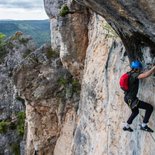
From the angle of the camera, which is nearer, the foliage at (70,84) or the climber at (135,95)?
the climber at (135,95)

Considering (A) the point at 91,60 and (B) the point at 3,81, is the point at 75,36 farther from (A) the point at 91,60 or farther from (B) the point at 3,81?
(B) the point at 3,81

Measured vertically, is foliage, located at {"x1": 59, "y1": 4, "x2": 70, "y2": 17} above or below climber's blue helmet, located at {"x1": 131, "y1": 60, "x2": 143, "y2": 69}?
above

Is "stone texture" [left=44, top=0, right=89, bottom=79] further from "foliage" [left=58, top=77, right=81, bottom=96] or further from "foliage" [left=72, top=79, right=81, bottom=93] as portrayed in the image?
"foliage" [left=58, top=77, right=81, bottom=96]

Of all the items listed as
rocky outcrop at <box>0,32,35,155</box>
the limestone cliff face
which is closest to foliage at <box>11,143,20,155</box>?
rocky outcrop at <box>0,32,35,155</box>

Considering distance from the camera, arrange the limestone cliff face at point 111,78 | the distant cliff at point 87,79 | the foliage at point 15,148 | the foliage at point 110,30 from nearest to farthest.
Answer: the limestone cliff face at point 111,78
the distant cliff at point 87,79
the foliage at point 110,30
the foliage at point 15,148

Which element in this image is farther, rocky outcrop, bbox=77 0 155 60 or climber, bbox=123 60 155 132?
climber, bbox=123 60 155 132

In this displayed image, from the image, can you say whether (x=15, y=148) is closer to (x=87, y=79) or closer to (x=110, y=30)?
(x=87, y=79)

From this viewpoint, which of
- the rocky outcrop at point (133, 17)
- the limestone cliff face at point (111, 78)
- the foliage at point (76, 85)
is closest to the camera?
→ the rocky outcrop at point (133, 17)

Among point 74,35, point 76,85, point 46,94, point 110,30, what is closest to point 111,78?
point 110,30

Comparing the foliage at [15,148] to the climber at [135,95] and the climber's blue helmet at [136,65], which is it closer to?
the climber at [135,95]

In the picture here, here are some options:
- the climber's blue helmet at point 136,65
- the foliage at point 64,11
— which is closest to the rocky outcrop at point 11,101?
the foliage at point 64,11

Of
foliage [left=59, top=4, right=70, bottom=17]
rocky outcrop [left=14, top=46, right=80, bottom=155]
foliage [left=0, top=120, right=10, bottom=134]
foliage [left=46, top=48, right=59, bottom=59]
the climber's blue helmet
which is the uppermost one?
foliage [left=59, top=4, right=70, bottom=17]

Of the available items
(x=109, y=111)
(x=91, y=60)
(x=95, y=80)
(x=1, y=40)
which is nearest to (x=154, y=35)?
(x=109, y=111)

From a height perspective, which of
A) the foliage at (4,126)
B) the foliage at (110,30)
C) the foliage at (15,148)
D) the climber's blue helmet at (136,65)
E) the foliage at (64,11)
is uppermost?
the foliage at (64,11)
